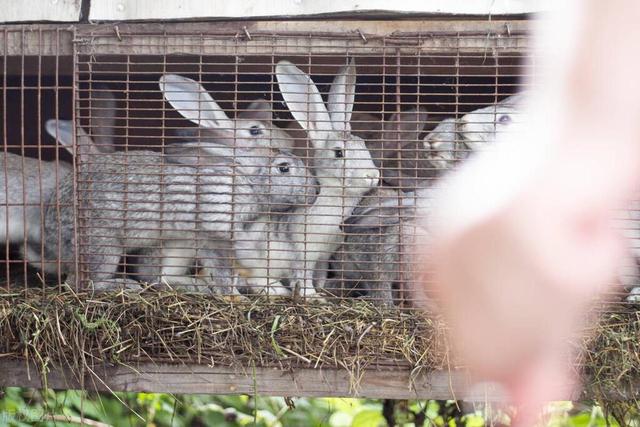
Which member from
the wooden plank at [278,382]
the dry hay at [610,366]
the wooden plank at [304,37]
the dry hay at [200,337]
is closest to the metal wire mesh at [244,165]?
Answer: the wooden plank at [304,37]

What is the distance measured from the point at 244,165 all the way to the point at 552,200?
3.30m

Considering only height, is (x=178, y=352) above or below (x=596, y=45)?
below

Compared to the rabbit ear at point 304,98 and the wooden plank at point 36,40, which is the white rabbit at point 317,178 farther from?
the wooden plank at point 36,40

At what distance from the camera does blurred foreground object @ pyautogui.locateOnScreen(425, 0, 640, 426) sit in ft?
3.07

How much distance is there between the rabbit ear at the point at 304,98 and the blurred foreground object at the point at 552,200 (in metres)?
3.55

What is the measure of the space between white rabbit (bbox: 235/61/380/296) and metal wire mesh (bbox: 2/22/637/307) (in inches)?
0.4

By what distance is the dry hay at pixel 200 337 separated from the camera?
12.7 ft

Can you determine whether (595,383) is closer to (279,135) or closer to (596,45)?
(279,135)

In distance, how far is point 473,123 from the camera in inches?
183

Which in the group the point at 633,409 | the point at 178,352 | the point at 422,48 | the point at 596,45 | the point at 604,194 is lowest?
the point at 633,409

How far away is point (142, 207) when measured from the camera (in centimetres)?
458

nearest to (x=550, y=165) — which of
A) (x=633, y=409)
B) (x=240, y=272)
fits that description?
(x=633, y=409)

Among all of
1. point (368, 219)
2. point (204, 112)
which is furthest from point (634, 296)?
point (204, 112)

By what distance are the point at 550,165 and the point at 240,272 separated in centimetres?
395
